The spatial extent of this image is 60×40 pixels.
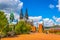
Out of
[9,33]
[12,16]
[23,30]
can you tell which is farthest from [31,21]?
[9,33]

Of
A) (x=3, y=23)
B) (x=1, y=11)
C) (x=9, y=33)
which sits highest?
(x=1, y=11)

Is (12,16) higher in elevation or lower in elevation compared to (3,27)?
higher

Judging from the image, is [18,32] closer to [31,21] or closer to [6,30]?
[6,30]

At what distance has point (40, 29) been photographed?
65.4 meters

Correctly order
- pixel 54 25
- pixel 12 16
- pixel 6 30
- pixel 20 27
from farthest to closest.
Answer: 1. pixel 54 25
2. pixel 12 16
3. pixel 20 27
4. pixel 6 30

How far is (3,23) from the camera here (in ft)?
106

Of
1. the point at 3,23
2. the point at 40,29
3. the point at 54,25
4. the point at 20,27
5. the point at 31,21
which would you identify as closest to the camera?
the point at 3,23

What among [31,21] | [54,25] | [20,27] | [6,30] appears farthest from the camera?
[54,25]

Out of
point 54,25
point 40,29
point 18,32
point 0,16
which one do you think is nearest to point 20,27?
point 18,32

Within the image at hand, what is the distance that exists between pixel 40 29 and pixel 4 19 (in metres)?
34.2

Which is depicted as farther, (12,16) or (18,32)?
(12,16)

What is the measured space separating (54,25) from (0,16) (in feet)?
208

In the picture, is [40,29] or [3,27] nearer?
[3,27]

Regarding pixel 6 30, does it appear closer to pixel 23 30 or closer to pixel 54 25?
pixel 23 30
